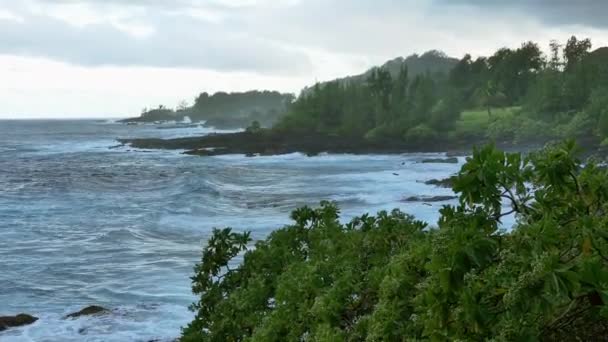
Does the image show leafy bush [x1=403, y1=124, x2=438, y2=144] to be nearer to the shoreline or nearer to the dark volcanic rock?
the shoreline

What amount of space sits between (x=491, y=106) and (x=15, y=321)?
3839 inches

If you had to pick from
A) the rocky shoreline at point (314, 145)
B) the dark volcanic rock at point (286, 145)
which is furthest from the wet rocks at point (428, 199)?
the dark volcanic rock at point (286, 145)

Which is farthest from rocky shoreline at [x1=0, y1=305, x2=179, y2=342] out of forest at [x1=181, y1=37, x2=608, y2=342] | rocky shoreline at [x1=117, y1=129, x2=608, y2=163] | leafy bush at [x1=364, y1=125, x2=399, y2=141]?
leafy bush at [x1=364, y1=125, x2=399, y2=141]

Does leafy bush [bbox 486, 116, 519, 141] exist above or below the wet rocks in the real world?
above

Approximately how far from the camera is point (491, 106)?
108250 mm

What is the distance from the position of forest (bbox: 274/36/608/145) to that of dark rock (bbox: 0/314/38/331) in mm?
56758

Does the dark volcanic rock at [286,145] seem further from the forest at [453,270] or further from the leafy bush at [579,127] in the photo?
the forest at [453,270]

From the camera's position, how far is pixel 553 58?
117m

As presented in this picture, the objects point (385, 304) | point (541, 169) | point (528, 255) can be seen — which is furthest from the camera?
point (385, 304)

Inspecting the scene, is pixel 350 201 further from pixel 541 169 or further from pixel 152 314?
pixel 541 169

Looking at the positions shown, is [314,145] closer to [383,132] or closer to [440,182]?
[383,132]

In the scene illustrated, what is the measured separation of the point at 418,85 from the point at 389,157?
42445mm

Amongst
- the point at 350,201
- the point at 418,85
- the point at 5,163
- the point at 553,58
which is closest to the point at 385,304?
the point at 350,201

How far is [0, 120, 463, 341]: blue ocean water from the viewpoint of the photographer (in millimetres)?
19047
